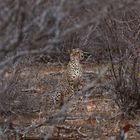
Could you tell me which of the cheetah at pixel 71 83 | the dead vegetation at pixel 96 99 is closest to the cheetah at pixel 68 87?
the cheetah at pixel 71 83

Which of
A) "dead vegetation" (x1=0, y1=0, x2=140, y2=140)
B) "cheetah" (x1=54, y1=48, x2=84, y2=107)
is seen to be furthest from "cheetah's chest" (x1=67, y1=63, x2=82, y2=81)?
"dead vegetation" (x1=0, y1=0, x2=140, y2=140)

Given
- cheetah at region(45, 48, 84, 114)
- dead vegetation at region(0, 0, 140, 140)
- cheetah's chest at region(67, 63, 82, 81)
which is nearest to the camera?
dead vegetation at region(0, 0, 140, 140)

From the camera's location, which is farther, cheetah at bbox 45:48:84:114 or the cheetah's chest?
the cheetah's chest

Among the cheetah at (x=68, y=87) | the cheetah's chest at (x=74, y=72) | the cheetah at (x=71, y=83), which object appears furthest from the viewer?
the cheetah's chest at (x=74, y=72)

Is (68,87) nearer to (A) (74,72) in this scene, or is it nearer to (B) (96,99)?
(A) (74,72)

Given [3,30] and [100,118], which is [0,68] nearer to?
[3,30]

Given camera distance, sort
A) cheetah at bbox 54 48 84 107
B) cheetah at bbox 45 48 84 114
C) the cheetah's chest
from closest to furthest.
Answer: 1. cheetah at bbox 45 48 84 114
2. cheetah at bbox 54 48 84 107
3. the cheetah's chest

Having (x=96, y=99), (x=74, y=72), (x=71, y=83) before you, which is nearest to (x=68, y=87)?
(x=71, y=83)

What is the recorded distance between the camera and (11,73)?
24.2 ft

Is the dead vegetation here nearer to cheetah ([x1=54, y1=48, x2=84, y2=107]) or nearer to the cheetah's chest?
cheetah ([x1=54, y1=48, x2=84, y2=107])

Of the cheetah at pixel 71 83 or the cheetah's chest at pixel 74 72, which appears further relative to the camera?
the cheetah's chest at pixel 74 72

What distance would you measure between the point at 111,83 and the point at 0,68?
5.15 meters

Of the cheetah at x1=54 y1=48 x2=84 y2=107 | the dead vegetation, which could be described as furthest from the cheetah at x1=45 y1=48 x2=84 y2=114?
the dead vegetation

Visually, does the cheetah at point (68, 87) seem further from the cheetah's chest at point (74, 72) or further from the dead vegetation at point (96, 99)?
the dead vegetation at point (96, 99)
